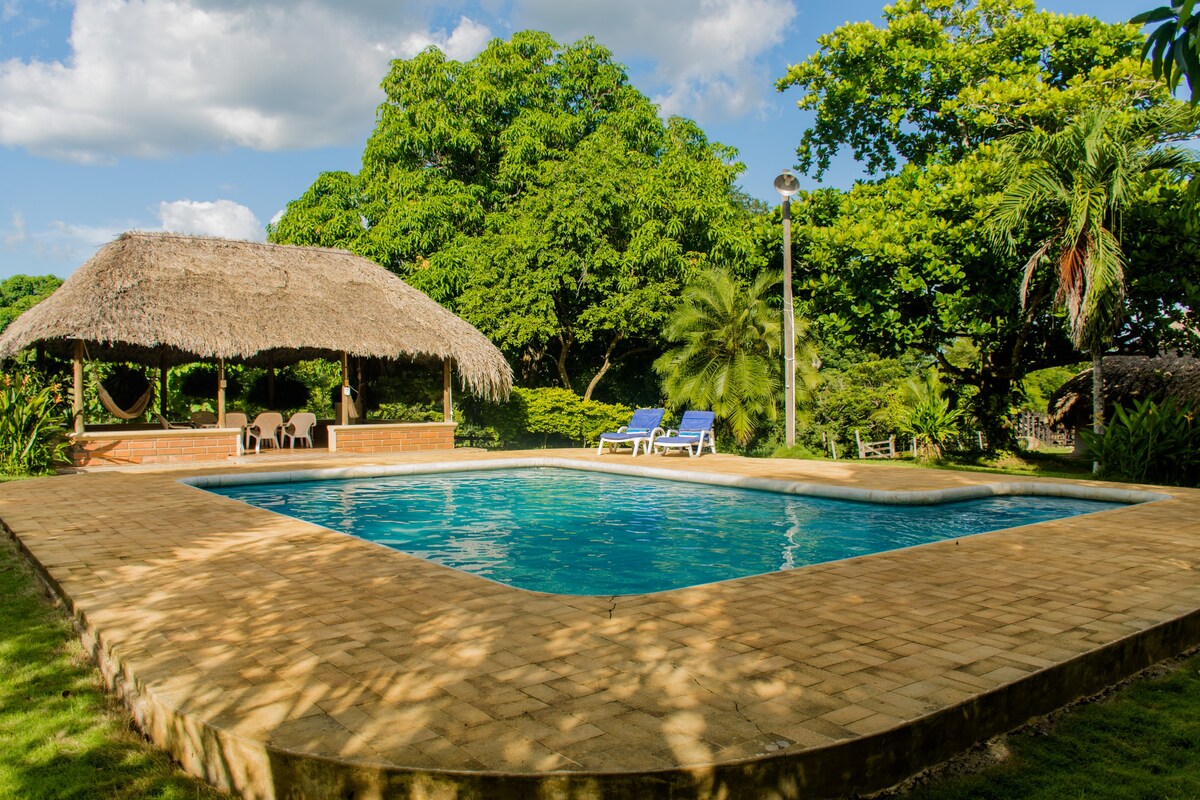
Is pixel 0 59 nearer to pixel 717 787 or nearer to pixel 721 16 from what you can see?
pixel 721 16

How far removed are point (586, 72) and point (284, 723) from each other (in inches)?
984

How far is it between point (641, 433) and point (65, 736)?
522 inches

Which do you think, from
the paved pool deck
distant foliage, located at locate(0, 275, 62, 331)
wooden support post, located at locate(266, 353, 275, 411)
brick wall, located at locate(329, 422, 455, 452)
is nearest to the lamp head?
brick wall, located at locate(329, 422, 455, 452)

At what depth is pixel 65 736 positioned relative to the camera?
3.35m

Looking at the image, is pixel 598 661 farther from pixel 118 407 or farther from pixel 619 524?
pixel 118 407

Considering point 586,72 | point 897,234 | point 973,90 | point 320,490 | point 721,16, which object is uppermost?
point 586,72

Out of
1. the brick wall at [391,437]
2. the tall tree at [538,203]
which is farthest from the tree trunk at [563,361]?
the brick wall at [391,437]

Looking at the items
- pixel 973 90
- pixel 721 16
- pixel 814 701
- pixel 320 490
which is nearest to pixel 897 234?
pixel 973 90

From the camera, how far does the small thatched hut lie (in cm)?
1484

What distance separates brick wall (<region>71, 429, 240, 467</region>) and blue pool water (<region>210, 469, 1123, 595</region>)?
12.2ft

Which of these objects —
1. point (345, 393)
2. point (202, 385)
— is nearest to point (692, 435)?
point (345, 393)

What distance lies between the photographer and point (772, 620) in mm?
4441

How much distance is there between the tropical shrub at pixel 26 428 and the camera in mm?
12523

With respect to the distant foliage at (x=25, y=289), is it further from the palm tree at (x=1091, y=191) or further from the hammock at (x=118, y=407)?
the palm tree at (x=1091, y=191)
